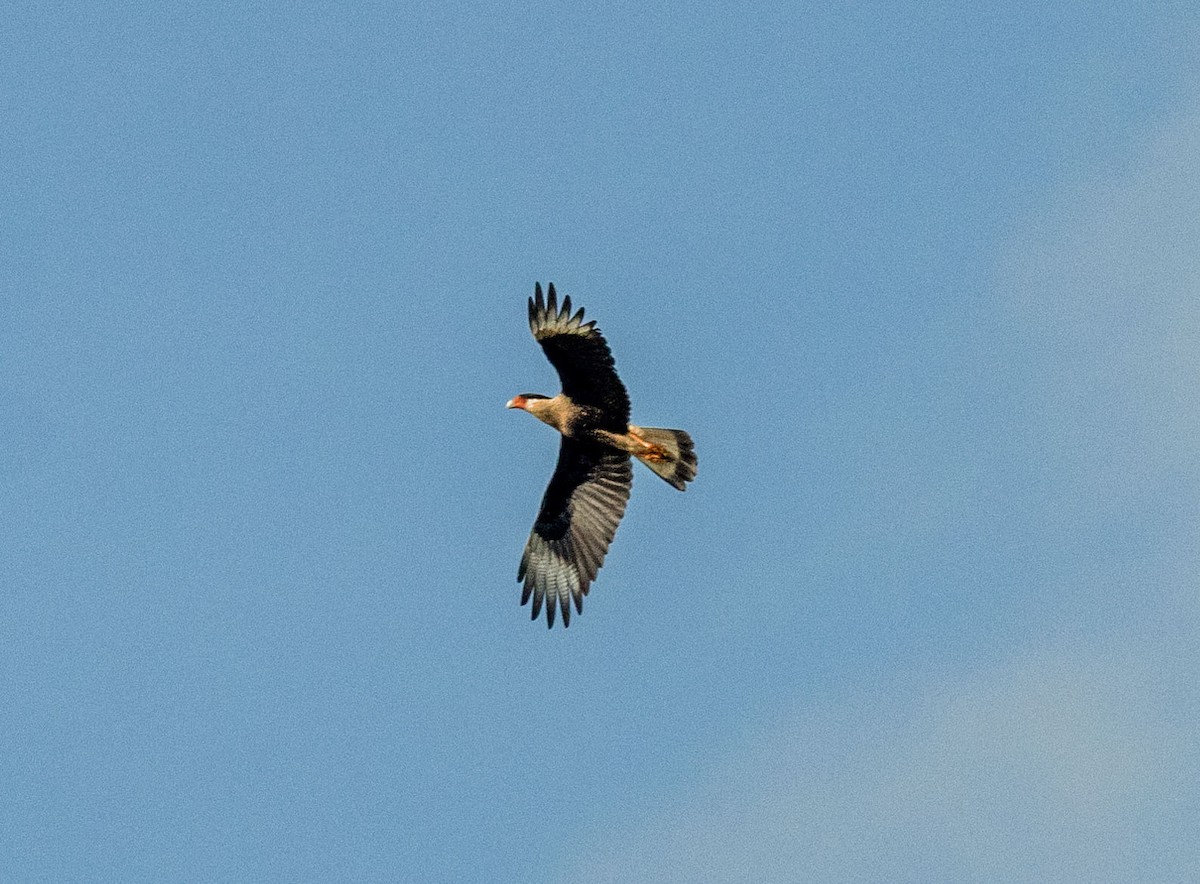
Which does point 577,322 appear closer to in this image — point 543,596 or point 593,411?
point 593,411

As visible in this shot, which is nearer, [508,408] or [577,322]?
[577,322]

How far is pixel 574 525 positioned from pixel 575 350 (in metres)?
2.21

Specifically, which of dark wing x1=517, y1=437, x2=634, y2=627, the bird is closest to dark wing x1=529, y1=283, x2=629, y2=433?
the bird

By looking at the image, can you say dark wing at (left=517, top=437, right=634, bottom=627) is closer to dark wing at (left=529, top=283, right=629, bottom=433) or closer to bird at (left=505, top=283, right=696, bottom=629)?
bird at (left=505, top=283, right=696, bottom=629)

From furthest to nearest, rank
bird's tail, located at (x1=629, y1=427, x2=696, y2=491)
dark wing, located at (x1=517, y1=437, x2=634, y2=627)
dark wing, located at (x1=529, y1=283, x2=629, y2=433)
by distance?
dark wing, located at (x1=517, y1=437, x2=634, y2=627) < bird's tail, located at (x1=629, y1=427, x2=696, y2=491) < dark wing, located at (x1=529, y1=283, x2=629, y2=433)

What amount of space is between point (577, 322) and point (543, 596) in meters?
2.94

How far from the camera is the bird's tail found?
65.7 ft

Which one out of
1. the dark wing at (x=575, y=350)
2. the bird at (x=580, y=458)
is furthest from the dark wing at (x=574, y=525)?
the dark wing at (x=575, y=350)

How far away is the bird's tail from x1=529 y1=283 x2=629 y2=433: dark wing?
0.64 m

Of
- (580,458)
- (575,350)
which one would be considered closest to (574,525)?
(580,458)

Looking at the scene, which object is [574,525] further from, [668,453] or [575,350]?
[575,350]

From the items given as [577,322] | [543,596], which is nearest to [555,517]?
[543,596]

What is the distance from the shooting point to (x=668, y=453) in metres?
20.1

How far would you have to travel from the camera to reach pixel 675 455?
20.1 metres
